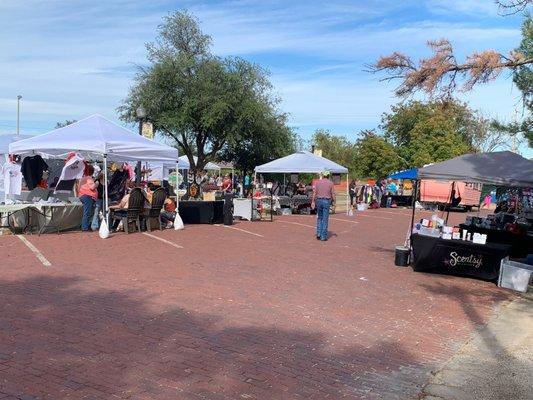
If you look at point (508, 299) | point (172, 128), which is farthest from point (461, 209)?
point (508, 299)

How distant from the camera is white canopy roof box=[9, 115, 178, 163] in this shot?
13.4 metres

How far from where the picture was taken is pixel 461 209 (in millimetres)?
31578

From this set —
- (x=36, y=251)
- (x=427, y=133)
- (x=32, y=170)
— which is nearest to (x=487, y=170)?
(x=36, y=251)

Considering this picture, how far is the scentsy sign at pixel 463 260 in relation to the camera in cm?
987

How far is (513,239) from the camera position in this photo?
12273 millimetres

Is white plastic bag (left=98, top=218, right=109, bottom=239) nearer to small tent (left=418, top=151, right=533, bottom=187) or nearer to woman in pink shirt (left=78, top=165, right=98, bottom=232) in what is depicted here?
woman in pink shirt (left=78, top=165, right=98, bottom=232)

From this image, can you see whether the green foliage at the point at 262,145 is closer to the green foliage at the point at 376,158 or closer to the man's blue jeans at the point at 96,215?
the man's blue jeans at the point at 96,215

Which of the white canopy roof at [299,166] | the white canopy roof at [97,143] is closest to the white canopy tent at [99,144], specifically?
the white canopy roof at [97,143]

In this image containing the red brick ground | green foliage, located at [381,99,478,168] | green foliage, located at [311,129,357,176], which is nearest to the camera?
Result: the red brick ground

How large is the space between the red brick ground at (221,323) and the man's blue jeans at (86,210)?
224 cm

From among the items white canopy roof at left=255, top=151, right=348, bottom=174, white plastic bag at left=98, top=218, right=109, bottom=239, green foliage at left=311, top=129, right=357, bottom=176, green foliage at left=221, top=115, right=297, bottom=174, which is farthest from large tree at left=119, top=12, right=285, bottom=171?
green foliage at left=311, top=129, right=357, bottom=176

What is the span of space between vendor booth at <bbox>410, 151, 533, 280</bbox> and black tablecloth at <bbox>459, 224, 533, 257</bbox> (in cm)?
215

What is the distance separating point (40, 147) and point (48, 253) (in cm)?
391

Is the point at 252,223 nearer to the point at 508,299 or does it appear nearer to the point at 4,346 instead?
the point at 508,299
